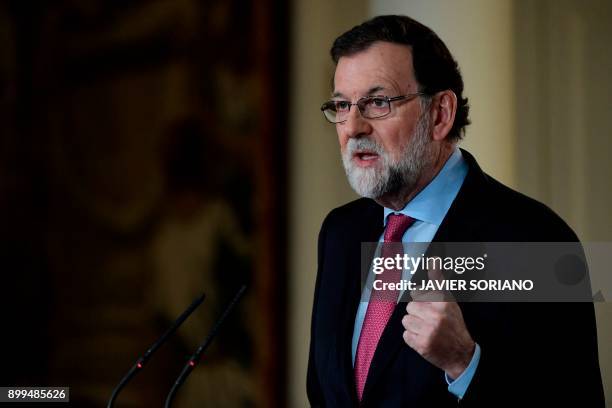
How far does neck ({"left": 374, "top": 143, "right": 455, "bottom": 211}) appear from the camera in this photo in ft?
6.41

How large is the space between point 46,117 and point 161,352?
4.65ft

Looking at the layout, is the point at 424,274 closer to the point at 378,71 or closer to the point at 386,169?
the point at 386,169

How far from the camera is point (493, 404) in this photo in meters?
1.59

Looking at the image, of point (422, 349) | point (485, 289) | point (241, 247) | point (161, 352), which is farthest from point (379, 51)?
point (161, 352)

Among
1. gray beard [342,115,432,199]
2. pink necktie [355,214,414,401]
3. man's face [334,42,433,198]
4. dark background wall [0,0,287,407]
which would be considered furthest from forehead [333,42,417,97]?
dark background wall [0,0,287,407]

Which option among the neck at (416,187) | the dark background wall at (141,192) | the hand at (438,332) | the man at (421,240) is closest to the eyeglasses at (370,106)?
the man at (421,240)

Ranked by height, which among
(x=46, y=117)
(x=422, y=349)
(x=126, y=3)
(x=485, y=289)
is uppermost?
(x=126, y=3)

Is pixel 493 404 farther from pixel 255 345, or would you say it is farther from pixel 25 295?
pixel 25 295

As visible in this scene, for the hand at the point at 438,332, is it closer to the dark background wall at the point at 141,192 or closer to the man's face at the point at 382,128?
the man's face at the point at 382,128

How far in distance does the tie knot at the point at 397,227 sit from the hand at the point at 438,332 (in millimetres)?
371

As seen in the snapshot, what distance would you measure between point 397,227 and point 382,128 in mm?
251

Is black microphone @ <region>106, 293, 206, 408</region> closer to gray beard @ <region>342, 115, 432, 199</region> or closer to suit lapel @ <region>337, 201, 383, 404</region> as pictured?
suit lapel @ <region>337, 201, 383, 404</region>

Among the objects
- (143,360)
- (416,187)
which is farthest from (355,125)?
(143,360)

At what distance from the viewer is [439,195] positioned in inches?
75.9
